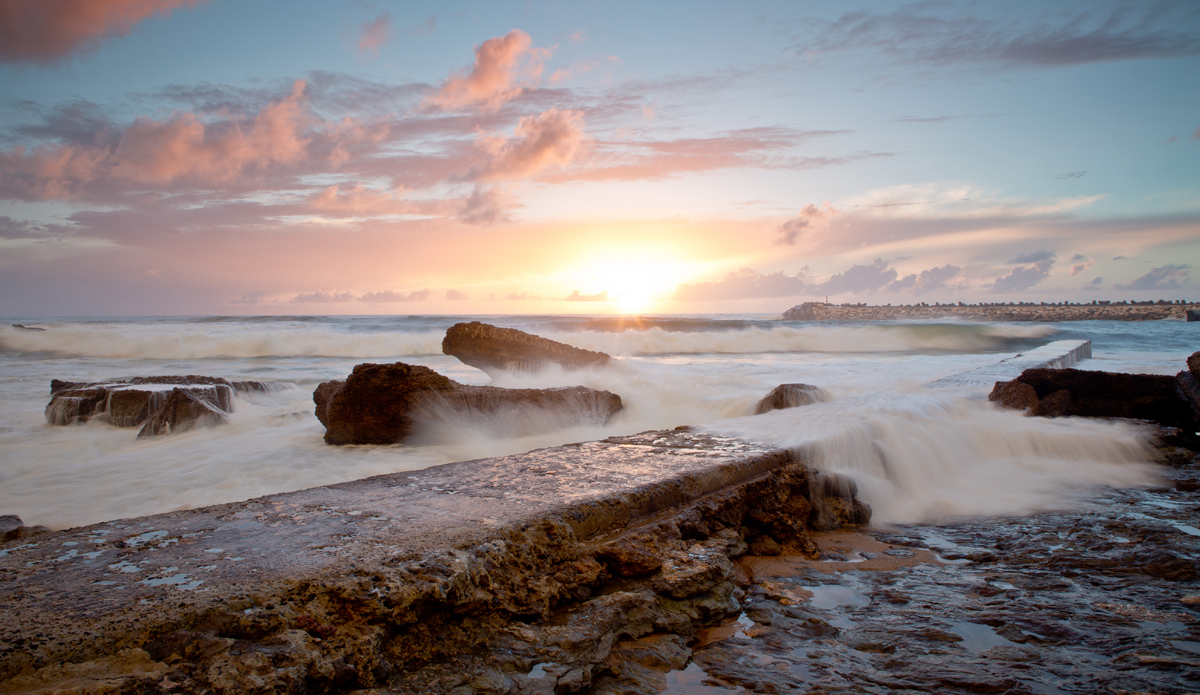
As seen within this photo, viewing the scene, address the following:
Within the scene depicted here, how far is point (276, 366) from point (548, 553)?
16.9m

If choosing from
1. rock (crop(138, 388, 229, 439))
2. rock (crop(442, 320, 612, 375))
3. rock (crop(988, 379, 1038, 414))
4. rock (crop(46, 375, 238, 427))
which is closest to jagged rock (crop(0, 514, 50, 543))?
rock (crop(138, 388, 229, 439))

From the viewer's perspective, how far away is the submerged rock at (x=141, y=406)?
7164 mm

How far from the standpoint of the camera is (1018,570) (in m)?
2.99

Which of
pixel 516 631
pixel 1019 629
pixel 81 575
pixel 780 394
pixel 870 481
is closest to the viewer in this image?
pixel 81 575

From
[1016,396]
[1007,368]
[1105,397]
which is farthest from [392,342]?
[1105,397]

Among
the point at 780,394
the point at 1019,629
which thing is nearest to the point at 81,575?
the point at 1019,629

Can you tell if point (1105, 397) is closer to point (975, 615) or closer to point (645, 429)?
point (645, 429)

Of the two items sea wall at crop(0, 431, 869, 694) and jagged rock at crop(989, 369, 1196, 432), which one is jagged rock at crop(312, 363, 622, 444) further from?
jagged rock at crop(989, 369, 1196, 432)

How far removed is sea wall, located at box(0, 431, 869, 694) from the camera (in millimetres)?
1478

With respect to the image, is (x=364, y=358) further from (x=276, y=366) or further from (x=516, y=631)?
(x=516, y=631)

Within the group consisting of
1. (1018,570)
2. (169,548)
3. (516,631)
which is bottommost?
(1018,570)

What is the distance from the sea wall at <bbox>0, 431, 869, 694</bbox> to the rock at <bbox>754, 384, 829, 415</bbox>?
12.0 feet

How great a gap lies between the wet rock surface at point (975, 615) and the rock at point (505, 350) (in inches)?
233

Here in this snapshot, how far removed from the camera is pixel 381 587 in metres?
1.82
